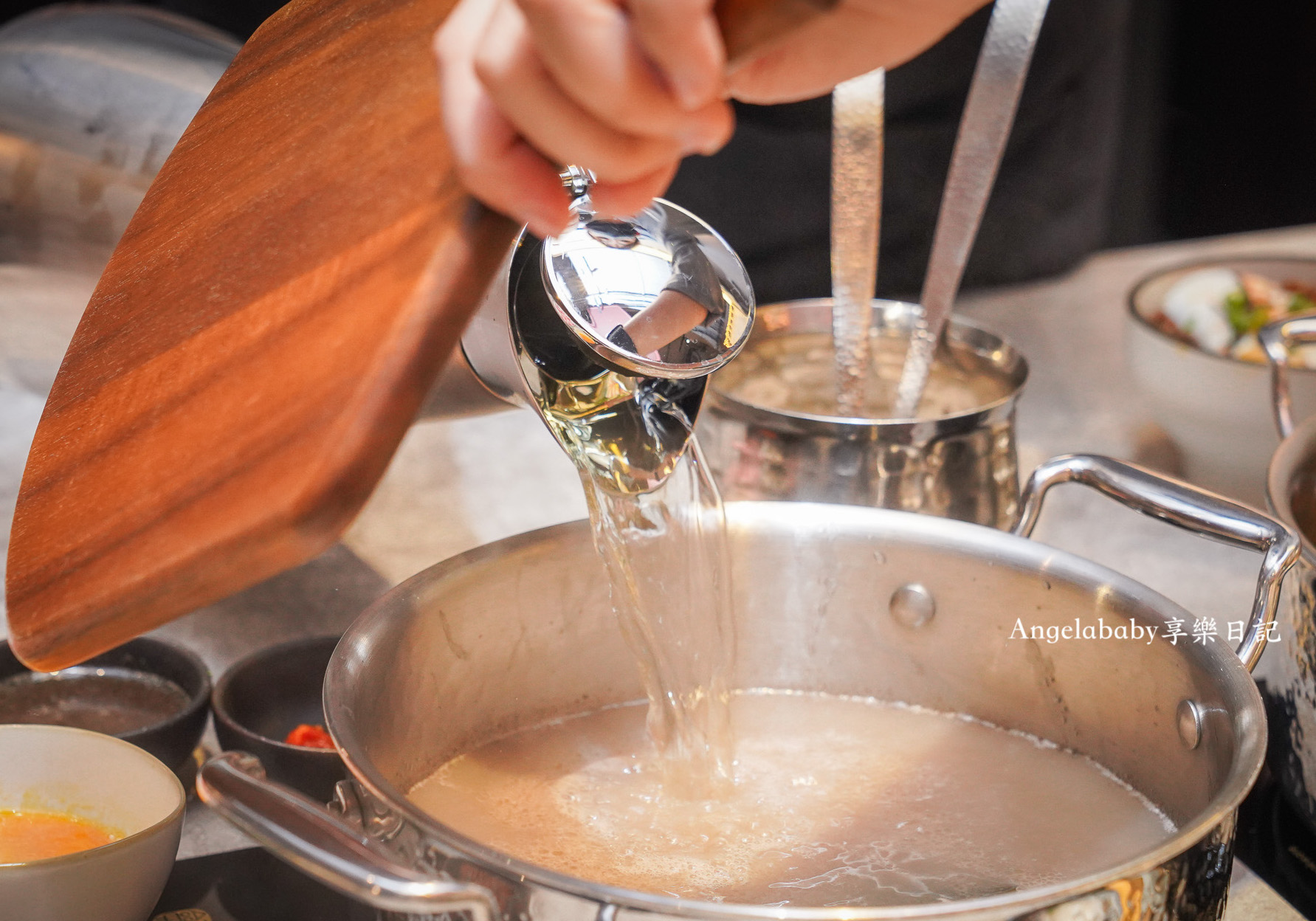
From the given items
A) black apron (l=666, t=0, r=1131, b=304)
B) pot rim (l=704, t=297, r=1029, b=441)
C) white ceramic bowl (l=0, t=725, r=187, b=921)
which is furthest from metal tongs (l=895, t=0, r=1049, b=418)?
black apron (l=666, t=0, r=1131, b=304)

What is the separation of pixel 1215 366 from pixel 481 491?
28.2 inches

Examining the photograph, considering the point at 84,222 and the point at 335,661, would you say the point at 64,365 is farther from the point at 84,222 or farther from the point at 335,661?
the point at 84,222

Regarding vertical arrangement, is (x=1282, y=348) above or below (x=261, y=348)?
below

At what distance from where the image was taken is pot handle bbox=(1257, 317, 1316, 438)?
1032 millimetres

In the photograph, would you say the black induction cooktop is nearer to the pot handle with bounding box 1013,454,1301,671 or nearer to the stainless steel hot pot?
the stainless steel hot pot

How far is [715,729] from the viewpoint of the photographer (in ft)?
2.58

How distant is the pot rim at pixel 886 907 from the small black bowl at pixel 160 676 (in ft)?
0.52

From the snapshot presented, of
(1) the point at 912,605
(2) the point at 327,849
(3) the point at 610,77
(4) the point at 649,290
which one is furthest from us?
(1) the point at 912,605

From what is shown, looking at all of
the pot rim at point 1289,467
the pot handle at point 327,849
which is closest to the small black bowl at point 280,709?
the pot handle at point 327,849

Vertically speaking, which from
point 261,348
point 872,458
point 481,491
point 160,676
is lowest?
point 481,491

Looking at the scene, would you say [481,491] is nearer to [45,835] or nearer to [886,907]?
[45,835]

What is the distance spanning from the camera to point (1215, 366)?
1152 millimetres

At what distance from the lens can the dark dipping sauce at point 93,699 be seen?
0.82 meters

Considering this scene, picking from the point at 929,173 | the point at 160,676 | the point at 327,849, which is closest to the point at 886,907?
the point at 327,849
